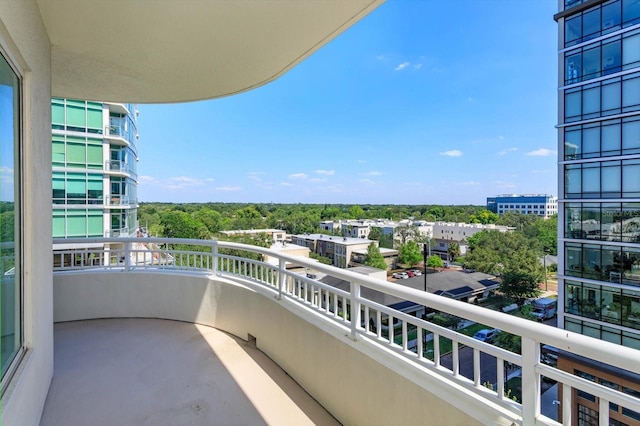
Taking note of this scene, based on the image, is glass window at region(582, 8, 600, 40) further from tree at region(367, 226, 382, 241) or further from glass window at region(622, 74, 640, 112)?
tree at region(367, 226, 382, 241)

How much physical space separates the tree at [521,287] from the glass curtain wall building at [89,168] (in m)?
16.4

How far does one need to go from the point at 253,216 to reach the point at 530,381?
135 feet

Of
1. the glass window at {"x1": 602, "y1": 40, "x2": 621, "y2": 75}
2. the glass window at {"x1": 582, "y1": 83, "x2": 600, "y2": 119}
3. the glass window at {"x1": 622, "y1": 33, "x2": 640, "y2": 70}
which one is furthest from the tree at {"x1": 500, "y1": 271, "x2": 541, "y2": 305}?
the glass window at {"x1": 622, "y1": 33, "x2": 640, "y2": 70}

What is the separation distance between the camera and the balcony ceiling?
1663 millimetres

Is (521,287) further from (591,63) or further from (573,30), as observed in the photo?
(573,30)

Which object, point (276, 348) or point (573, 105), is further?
point (573, 105)

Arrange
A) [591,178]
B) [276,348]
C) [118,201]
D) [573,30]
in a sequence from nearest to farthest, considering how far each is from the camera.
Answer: [276,348] → [591,178] → [573,30] → [118,201]

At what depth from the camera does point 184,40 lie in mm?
2014

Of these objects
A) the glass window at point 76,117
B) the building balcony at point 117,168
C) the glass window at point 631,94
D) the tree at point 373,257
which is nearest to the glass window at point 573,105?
the glass window at point 631,94

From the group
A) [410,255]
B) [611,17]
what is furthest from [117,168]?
[410,255]

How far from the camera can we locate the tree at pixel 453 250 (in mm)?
22656

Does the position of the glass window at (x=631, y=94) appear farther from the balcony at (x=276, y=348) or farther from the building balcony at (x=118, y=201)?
the building balcony at (x=118, y=201)

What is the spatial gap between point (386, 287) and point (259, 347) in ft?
6.14

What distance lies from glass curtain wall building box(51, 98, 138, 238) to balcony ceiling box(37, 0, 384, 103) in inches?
413
